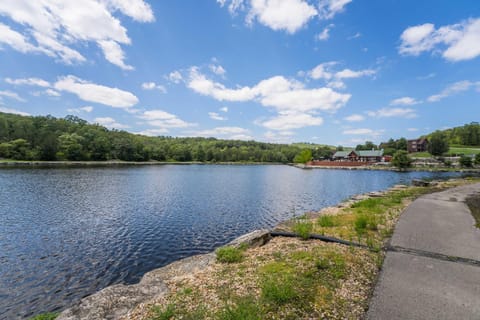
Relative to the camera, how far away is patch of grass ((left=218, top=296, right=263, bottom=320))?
405 centimetres

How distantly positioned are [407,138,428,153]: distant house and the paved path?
146 m

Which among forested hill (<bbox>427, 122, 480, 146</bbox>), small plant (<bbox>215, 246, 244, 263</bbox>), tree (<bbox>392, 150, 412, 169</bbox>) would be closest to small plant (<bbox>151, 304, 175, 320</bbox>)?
small plant (<bbox>215, 246, 244, 263</bbox>)

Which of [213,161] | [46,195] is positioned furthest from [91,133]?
[46,195]

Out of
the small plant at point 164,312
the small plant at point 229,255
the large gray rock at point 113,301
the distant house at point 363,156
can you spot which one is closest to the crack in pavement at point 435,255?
the small plant at point 229,255

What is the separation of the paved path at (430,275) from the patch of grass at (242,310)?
2206 millimetres

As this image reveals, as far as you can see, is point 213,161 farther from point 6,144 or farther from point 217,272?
point 217,272

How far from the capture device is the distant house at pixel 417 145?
404 ft

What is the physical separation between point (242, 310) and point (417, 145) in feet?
518

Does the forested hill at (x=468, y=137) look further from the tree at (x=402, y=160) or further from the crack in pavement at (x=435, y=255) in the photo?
the crack in pavement at (x=435, y=255)

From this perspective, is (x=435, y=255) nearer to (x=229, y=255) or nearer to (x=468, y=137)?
(x=229, y=255)

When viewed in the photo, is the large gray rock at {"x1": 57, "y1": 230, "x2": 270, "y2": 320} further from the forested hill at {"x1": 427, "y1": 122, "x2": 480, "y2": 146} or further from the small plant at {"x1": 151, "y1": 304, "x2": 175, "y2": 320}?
the forested hill at {"x1": 427, "y1": 122, "x2": 480, "y2": 146}

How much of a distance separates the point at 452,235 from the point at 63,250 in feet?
59.5

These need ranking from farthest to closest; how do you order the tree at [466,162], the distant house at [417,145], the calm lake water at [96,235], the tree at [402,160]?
the distant house at [417,145]
the tree at [402,160]
the tree at [466,162]
the calm lake water at [96,235]

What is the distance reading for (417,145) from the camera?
124500 millimetres
